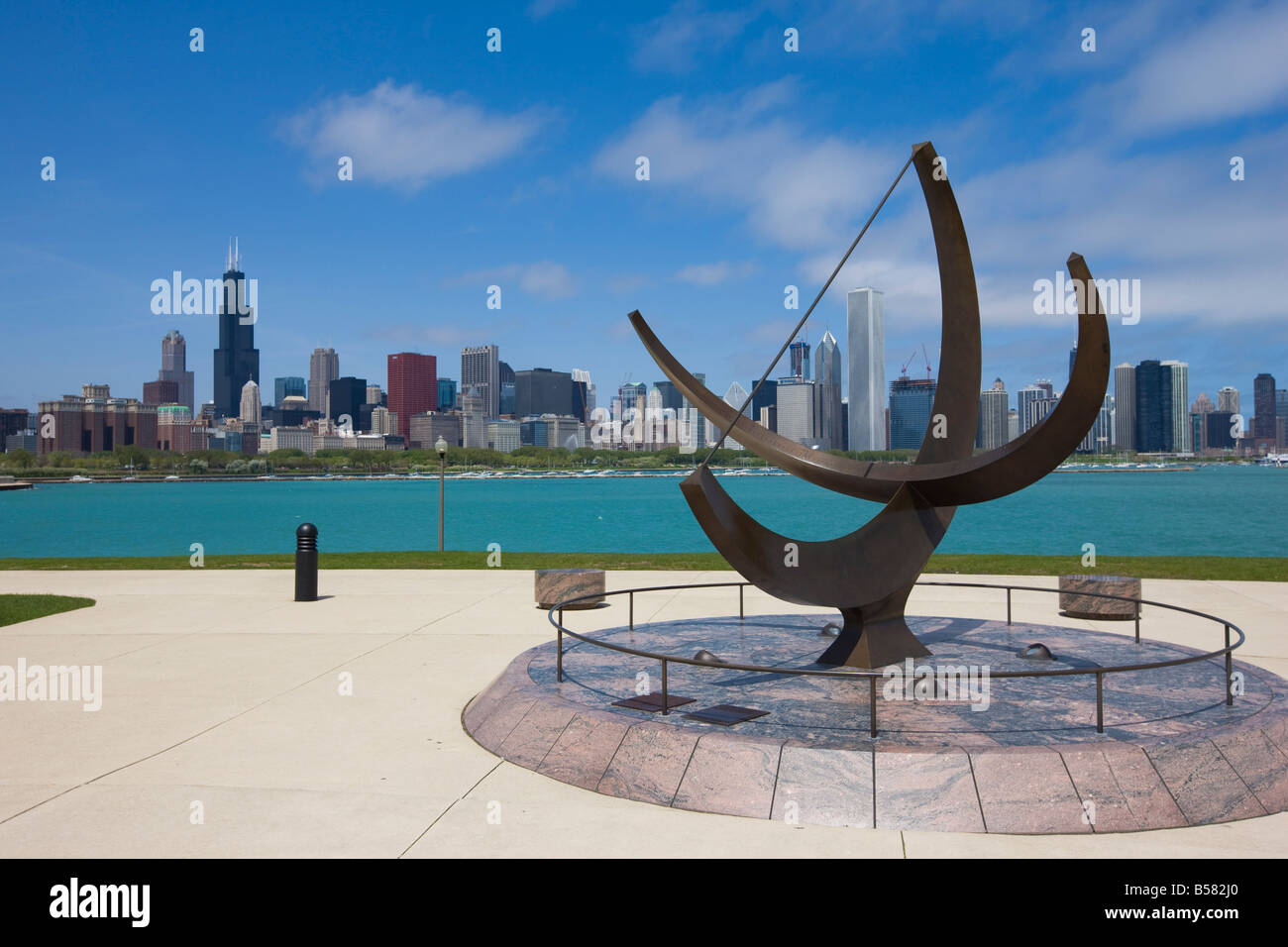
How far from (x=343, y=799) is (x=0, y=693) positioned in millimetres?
4208

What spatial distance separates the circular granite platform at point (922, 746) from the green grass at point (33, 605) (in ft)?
24.3

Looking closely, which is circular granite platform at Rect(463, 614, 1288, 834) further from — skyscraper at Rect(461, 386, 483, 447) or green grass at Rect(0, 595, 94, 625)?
skyscraper at Rect(461, 386, 483, 447)

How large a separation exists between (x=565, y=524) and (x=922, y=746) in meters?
45.8

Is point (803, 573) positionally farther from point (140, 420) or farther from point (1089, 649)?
point (140, 420)

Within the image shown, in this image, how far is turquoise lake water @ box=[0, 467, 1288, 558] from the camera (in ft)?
124

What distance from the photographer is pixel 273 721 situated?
6.47 m

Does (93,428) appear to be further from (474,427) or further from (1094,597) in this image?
(1094,597)

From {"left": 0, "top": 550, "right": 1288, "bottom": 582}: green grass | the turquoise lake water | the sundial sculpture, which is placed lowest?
the turquoise lake water

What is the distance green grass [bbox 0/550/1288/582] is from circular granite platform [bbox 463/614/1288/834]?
28.3 ft

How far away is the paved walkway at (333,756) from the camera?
428 centimetres

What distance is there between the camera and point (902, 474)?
7199 mm

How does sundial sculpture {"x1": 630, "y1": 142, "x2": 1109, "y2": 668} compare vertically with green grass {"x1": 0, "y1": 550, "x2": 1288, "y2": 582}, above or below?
above

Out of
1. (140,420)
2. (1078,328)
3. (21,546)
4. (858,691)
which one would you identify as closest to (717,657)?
(858,691)

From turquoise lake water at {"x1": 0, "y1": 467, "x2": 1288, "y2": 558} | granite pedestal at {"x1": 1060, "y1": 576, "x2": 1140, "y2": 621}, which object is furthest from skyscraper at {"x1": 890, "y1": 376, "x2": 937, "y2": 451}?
granite pedestal at {"x1": 1060, "y1": 576, "x2": 1140, "y2": 621}
